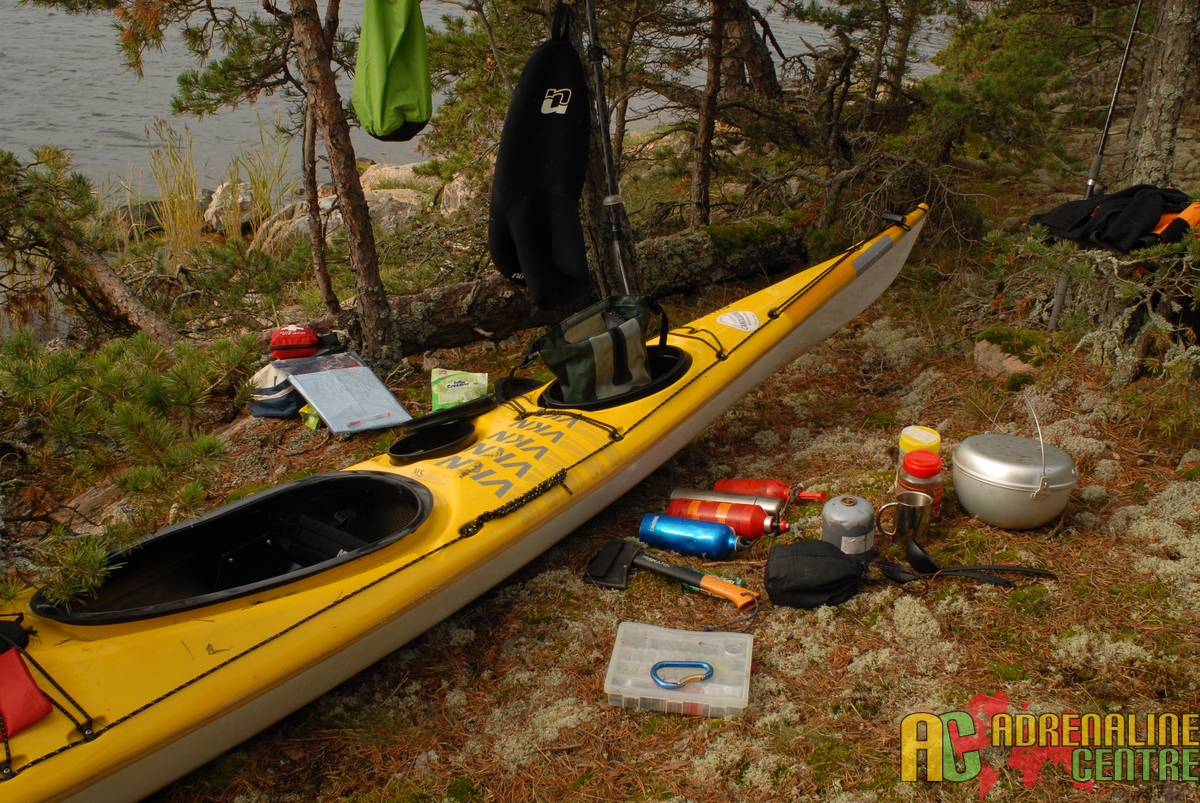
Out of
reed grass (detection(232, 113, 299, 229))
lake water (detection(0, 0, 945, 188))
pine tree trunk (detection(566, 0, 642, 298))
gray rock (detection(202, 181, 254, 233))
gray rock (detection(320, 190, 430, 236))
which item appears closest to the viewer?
pine tree trunk (detection(566, 0, 642, 298))

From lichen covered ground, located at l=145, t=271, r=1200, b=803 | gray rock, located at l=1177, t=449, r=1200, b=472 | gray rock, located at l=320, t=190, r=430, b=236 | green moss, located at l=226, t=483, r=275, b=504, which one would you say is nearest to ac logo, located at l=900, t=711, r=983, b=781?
lichen covered ground, located at l=145, t=271, r=1200, b=803

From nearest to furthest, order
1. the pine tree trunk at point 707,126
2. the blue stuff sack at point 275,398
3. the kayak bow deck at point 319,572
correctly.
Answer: the kayak bow deck at point 319,572, the blue stuff sack at point 275,398, the pine tree trunk at point 707,126

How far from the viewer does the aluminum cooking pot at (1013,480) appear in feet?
8.19

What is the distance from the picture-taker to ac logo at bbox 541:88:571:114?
11.5 ft

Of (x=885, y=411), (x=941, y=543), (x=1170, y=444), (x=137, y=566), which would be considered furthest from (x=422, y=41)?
(x=1170, y=444)

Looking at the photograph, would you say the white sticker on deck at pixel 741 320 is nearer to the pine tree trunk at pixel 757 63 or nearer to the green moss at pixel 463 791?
the green moss at pixel 463 791

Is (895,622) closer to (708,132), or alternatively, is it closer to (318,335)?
(318,335)

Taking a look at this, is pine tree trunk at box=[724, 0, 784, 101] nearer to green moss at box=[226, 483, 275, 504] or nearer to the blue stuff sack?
the blue stuff sack

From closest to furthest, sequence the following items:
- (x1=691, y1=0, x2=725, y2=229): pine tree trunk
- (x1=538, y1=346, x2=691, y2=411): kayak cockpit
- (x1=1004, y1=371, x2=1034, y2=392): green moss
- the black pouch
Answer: the black pouch → (x1=538, y1=346, x2=691, y2=411): kayak cockpit → (x1=1004, y1=371, x2=1034, y2=392): green moss → (x1=691, y1=0, x2=725, y2=229): pine tree trunk

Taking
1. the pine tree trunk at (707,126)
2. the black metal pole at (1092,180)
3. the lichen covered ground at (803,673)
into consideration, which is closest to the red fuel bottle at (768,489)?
the lichen covered ground at (803,673)

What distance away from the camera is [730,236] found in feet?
17.1

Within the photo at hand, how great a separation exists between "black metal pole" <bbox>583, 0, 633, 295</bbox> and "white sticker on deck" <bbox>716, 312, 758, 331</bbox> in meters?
0.72

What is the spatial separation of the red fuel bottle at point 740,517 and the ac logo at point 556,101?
1.94 metres

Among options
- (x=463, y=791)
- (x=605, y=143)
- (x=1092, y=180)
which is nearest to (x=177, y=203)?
(x=605, y=143)
